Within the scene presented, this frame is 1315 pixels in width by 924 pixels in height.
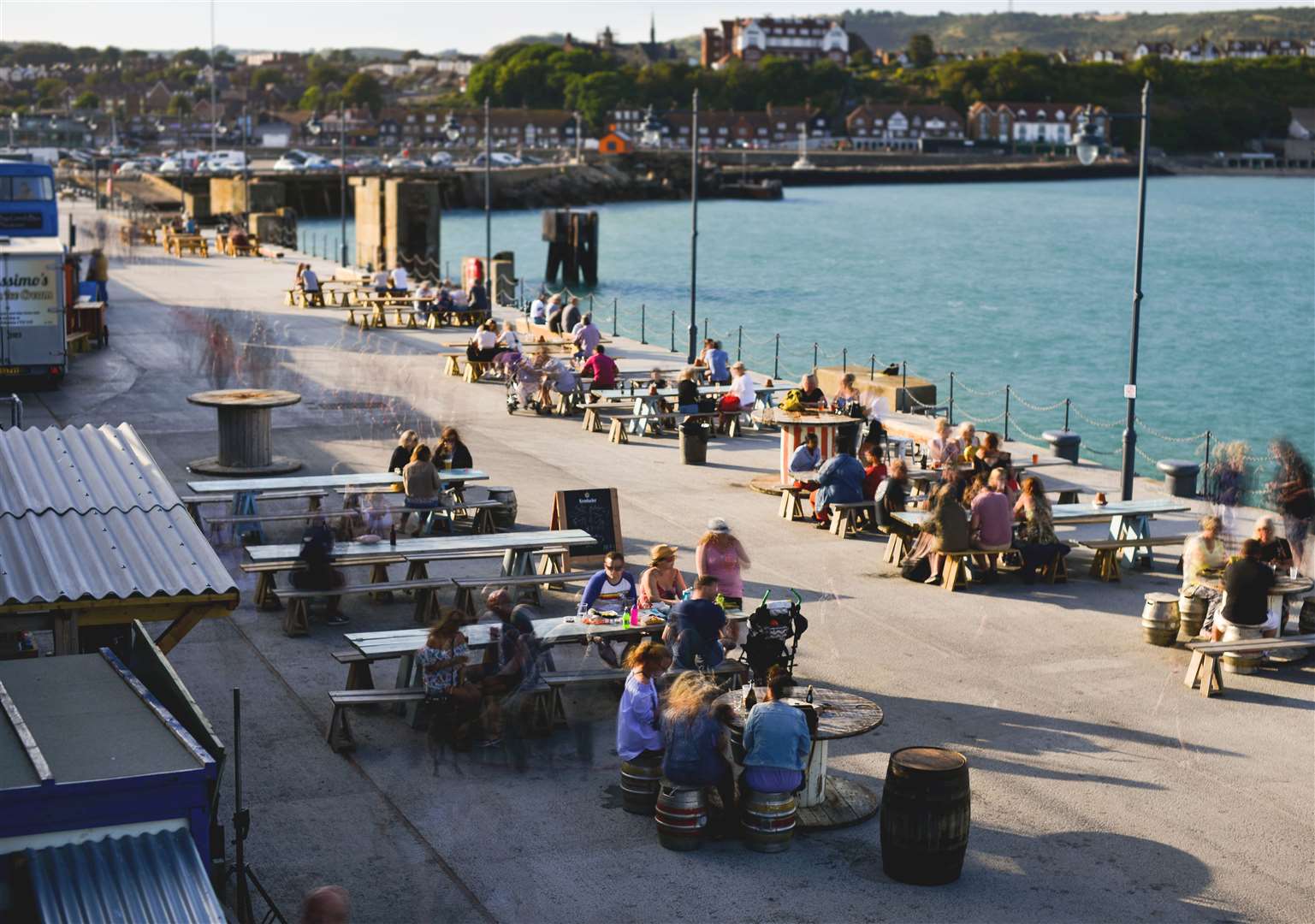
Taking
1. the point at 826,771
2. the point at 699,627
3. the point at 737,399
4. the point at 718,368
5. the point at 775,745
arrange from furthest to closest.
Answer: the point at 718,368
the point at 737,399
the point at 699,627
the point at 826,771
the point at 775,745

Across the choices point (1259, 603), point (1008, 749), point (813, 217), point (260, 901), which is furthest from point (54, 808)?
point (813, 217)

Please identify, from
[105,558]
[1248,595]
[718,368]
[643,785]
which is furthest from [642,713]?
[718,368]

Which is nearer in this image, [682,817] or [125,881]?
[125,881]

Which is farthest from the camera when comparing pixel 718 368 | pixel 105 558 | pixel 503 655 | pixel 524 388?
pixel 718 368

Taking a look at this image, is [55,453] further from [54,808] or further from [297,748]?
[54,808]

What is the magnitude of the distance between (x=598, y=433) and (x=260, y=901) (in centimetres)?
1699

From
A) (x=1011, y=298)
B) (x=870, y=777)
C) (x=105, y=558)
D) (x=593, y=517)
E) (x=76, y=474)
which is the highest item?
(x=76, y=474)

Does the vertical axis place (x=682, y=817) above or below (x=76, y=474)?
below

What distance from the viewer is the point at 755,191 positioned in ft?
568

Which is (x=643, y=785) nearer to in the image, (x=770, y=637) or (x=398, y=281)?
(x=770, y=637)

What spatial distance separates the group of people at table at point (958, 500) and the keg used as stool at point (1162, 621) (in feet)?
6.64

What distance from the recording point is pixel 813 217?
15038 cm

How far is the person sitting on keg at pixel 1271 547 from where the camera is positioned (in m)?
15.3

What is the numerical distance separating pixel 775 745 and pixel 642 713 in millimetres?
1108
